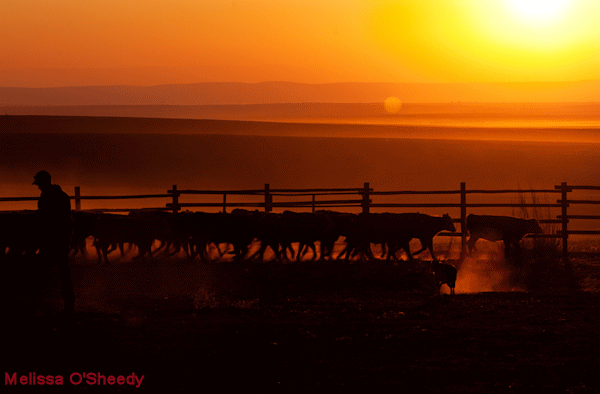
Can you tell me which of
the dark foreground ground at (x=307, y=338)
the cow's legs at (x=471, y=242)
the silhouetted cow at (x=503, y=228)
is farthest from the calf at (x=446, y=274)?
the cow's legs at (x=471, y=242)

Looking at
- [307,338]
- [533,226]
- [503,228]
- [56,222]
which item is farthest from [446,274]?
[533,226]

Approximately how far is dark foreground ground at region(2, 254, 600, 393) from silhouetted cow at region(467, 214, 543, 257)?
4563 mm

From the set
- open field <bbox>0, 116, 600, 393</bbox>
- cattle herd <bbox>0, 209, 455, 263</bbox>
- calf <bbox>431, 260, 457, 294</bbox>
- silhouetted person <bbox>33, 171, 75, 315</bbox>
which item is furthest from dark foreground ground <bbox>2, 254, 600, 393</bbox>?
cattle herd <bbox>0, 209, 455, 263</bbox>

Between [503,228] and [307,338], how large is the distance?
984 cm

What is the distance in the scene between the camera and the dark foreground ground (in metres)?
6.66

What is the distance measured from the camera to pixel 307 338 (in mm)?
8047

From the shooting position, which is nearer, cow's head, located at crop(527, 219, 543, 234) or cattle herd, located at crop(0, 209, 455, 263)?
cattle herd, located at crop(0, 209, 455, 263)

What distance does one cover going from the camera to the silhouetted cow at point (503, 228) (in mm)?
16859

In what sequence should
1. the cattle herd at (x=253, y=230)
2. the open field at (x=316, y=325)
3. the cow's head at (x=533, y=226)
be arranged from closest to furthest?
the open field at (x=316, y=325), the cattle herd at (x=253, y=230), the cow's head at (x=533, y=226)

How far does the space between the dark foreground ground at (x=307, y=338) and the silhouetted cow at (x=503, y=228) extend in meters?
4.56

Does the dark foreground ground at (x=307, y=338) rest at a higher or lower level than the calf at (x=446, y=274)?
lower

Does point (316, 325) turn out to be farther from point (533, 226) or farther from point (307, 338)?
point (533, 226)

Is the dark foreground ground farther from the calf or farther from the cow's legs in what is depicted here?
the cow's legs

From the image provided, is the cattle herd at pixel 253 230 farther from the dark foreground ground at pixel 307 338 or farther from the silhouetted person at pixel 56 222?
the silhouetted person at pixel 56 222
